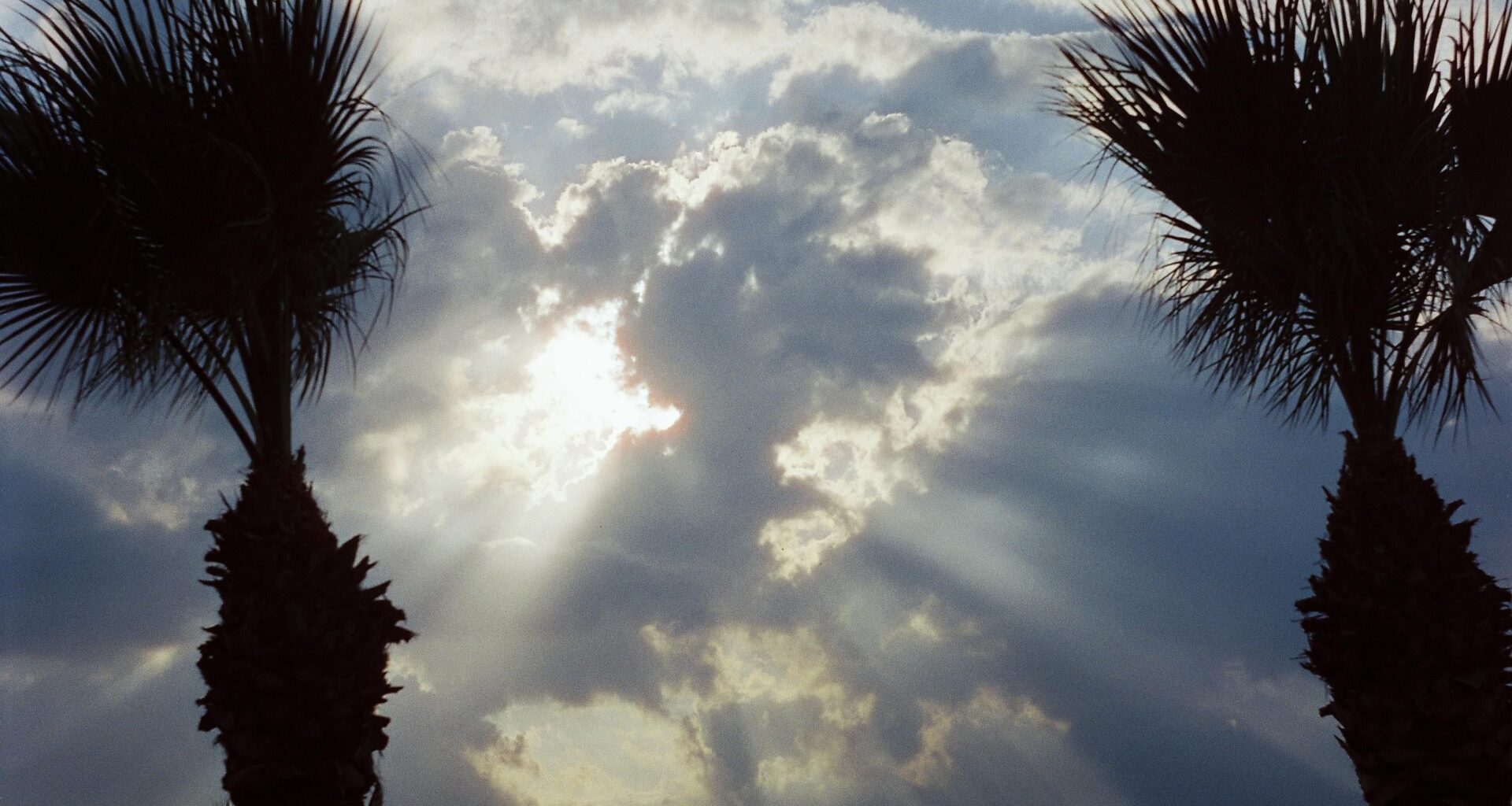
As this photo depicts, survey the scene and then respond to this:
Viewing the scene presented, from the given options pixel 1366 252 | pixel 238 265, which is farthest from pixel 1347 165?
pixel 238 265

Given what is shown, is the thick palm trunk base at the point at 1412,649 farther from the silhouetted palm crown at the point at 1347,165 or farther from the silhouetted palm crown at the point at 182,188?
the silhouetted palm crown at the point at 182,188

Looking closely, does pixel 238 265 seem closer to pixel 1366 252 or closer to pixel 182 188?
pixel 182 188

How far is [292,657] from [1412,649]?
8341mm

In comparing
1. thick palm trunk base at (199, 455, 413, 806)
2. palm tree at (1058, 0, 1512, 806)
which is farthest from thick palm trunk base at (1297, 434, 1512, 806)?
thick palm trunk base at (199, 455, 413, 806)

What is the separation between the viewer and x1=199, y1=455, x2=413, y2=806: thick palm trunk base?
8797mm

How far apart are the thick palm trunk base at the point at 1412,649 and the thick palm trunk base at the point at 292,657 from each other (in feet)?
24.2

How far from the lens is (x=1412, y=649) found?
31.4 ft

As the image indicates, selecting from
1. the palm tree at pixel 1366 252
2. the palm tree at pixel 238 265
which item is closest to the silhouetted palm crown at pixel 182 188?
the palm tree at pixel 238 265

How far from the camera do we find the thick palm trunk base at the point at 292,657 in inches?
346

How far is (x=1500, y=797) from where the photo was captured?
370 inches

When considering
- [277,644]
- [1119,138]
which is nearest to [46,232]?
[277,644]

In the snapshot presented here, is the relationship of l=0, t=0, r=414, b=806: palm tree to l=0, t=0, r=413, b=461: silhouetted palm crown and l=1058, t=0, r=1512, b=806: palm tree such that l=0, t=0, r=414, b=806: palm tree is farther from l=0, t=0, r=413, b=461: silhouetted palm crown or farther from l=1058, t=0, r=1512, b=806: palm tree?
l=1058, t=0, r=1512, b=806: palm tree

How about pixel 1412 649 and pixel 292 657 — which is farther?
pixel 1412 649

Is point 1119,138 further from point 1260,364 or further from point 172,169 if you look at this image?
point 172,169
